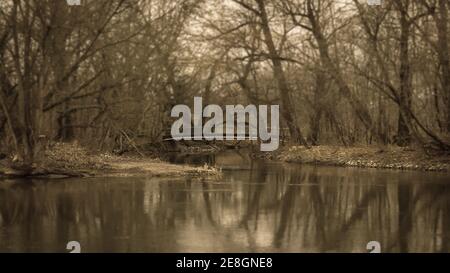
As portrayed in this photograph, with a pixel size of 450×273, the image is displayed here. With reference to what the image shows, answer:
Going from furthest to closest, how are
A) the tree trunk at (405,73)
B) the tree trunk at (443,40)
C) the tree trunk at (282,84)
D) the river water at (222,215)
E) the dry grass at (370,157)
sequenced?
the tree trunk at (282,84) → the tree trunk at (405,73) → the dry grass at (370,157) → the tree trunk at (443,40) → the river water at (222,215)

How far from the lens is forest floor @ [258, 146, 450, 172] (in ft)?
88.1

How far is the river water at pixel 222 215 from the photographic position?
9.96 meters

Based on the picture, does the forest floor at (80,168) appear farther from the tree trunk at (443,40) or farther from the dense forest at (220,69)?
the tree trunk at (443,40)

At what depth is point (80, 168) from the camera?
22.5 m

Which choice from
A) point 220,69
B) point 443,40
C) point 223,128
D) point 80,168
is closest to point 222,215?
point 80,168

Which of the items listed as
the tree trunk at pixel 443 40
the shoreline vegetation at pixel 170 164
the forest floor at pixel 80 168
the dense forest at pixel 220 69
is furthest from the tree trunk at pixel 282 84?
the forest floor at pixel 80 168

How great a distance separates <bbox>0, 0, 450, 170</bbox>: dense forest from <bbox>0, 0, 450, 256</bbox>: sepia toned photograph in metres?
0.11

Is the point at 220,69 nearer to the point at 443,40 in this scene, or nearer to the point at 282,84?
the point at 282,84

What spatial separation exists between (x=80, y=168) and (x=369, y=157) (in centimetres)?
1450

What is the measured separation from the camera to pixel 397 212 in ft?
44.9

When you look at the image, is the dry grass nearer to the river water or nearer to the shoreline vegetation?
the shoreline vegetation

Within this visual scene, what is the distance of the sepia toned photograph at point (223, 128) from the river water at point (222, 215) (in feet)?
0.20
